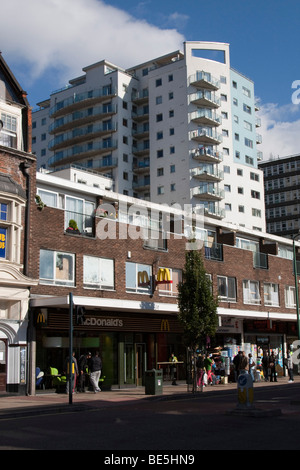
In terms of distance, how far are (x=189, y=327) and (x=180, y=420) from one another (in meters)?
11.9

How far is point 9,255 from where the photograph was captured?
24.0 metres

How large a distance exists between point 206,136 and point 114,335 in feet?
133

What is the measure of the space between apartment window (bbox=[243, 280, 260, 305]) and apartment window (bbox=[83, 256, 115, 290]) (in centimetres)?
1238

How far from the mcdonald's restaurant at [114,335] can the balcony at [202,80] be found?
40618 mm

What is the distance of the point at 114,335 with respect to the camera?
95.5 feet

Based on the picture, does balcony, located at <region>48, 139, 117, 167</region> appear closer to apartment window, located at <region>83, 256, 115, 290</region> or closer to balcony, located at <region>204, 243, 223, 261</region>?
balcony, located at <region>204, 243, 223, 261</region>

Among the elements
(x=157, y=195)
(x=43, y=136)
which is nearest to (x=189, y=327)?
(x=157, y=195)

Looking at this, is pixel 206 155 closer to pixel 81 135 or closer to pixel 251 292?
pixel 81 135

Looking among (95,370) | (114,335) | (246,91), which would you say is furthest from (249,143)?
(95,370)

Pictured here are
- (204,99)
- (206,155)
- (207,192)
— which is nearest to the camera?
(207,192)

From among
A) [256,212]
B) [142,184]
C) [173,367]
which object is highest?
[142,184]

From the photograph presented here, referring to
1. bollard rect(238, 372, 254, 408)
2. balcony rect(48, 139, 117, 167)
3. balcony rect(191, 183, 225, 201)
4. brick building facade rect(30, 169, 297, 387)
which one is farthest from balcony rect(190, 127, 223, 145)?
bollard rect(238, 372, 254, 408)

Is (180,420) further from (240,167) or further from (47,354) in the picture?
(240,167)

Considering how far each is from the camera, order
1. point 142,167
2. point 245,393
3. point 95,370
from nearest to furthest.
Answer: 1. point 245,393
2. point 95,370
3. point 142,167
